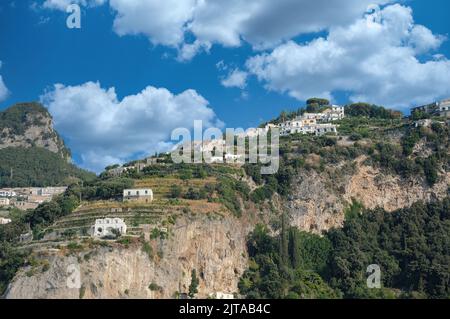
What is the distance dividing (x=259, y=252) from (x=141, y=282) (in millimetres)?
15234

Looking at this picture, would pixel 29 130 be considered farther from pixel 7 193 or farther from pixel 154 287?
pixel 154 287

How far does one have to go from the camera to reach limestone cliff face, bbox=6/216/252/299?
59.0 m

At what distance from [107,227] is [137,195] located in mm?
7758

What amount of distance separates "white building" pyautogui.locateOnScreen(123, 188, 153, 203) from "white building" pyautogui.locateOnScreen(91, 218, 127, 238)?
640cm

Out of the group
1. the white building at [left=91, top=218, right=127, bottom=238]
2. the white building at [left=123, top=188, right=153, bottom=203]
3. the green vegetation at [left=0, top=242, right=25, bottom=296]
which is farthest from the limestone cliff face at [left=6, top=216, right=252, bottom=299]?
the white building at [left=123, top=188, right=153, bottom=203]

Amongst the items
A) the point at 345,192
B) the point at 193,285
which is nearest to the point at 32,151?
the point at 345,192

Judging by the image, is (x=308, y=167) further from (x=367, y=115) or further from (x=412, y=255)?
(x=367, y=115)

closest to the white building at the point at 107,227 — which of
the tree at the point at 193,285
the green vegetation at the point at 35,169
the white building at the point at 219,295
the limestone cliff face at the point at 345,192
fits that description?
the tree at the point at 193,285

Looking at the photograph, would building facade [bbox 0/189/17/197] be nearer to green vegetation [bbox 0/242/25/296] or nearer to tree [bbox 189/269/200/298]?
green vegetation [bbox 0/242/25/296]

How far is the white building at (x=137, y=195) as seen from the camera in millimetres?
70625

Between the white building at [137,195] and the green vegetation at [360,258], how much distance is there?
10705 millimetres

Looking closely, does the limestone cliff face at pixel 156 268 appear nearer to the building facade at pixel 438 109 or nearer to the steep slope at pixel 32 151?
the building facade at pixel 438 109

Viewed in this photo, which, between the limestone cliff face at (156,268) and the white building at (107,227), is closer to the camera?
the limestone cliff face at (156,268)

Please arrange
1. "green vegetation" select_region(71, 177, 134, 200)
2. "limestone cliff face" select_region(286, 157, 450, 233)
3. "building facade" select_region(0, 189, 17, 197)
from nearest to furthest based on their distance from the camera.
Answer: "green vegetation" select_region(71, 177, 134, 200)
"limestone cliff face" select_region(286, 157, 450, 233)
"building facade" select_region(0, 189, 17, 197)
